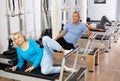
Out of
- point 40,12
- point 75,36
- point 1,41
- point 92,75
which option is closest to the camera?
point 92,75

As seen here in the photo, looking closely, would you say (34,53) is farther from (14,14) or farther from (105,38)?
(105,38)

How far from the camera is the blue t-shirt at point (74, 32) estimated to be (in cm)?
450

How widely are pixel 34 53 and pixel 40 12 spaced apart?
4325 mm

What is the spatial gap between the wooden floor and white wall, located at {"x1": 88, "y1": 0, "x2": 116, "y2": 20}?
16.1 ft

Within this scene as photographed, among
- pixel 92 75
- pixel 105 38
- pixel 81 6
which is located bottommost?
pixel 92 75

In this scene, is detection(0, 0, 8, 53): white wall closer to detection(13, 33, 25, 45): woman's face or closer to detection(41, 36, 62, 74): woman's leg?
detection(13, 33, 25, 45): woman's face

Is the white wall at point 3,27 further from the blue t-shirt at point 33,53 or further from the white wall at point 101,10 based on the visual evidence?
the white wall at point 101,10

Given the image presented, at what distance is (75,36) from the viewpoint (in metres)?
4.58

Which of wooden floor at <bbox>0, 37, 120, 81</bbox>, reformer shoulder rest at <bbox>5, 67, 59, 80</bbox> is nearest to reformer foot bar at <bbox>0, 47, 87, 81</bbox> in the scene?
reformer shoulder rest at <bbox>5, 67, 59, 80</bbox>

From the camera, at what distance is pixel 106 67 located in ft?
15.4

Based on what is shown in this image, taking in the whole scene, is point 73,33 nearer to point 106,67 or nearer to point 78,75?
point 106,67

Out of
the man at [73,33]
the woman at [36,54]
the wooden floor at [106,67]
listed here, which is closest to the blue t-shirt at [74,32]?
the man at [73,33]

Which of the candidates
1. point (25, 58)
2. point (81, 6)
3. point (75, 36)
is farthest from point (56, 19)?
point (81, 6)

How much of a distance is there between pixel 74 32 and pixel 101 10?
697 cm
